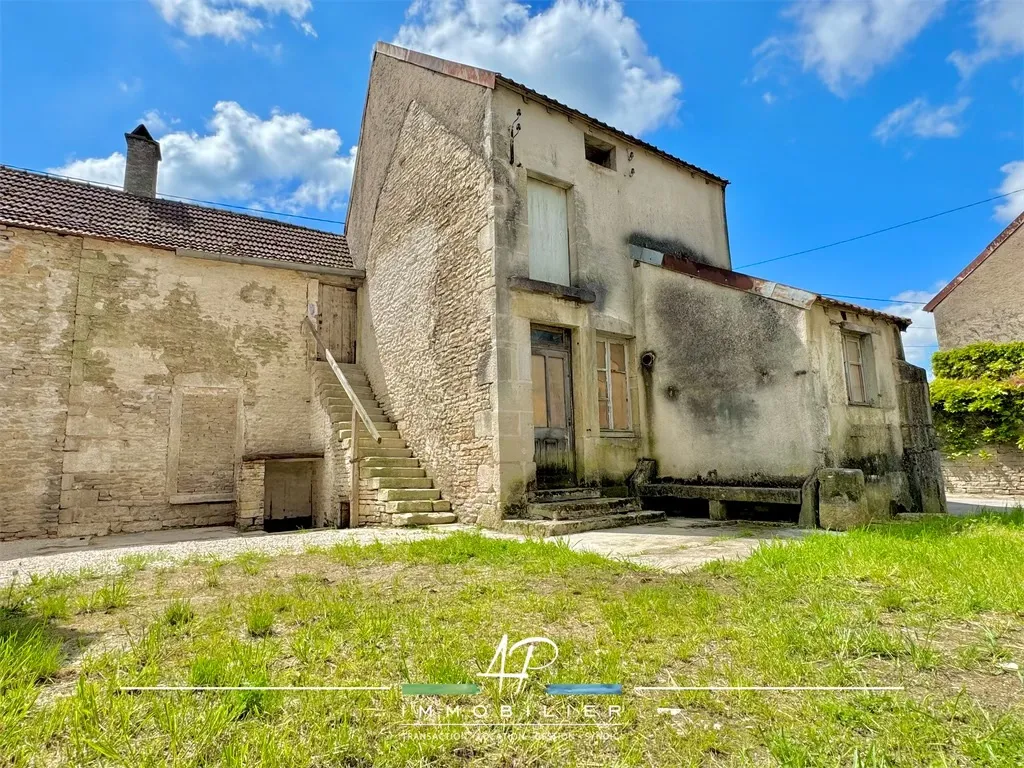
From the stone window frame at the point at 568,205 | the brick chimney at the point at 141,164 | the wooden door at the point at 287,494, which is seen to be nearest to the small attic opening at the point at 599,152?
the stone window frame at the point at 568,205

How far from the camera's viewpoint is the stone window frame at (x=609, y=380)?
929 cm

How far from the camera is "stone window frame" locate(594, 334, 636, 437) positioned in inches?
366

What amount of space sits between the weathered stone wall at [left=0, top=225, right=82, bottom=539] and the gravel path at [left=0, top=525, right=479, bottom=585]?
1.20 metres

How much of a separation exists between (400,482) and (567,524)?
325 centimetres

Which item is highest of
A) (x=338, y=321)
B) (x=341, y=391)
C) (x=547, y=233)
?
(x=547, y=233)

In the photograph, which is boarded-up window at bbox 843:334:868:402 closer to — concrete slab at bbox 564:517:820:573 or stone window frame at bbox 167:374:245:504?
concrete slab at bbox 564:517:820:573

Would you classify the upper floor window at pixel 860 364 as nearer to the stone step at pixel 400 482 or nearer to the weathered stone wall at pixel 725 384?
the weathered stone wall at pixel 725 384

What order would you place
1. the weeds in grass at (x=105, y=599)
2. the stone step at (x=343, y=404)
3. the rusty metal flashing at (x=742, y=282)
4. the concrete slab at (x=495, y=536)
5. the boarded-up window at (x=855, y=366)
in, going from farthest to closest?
the stone step at (x=343, y=404) → the boarded-up window at (x=855, y=366) → the rusty metal flashing at (x=742, y=282) → the concrete slab at (x=495, y=536) → the weeds in grass at (x=105, y=599)

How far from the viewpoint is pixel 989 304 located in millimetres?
16391

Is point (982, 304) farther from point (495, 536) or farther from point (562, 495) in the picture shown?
point (495, 536)

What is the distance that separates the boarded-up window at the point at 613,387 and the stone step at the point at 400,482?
314cm

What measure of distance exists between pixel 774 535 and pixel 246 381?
10524mm

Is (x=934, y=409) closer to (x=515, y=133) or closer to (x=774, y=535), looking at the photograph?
(x=774, y=535)

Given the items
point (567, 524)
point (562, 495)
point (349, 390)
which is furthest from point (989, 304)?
point (349, 390)
